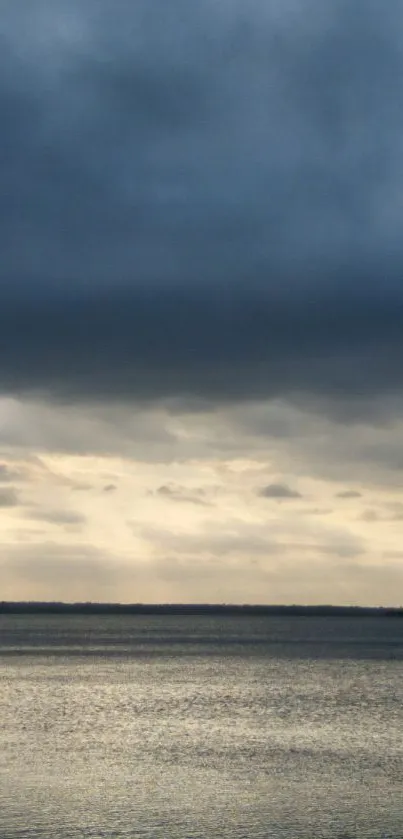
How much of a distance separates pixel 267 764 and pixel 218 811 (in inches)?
321

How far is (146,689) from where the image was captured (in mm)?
62188

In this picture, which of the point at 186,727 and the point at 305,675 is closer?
the point at 186,727

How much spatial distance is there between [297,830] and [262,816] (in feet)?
5.16

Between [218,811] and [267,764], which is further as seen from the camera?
[267,764]

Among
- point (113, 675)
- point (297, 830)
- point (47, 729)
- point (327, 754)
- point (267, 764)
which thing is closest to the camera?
point (297, 830)

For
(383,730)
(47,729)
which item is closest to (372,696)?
(383,730)

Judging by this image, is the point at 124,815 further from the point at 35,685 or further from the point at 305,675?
the point at 305,675

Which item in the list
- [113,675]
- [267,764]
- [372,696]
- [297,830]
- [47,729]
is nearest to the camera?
[297,830]

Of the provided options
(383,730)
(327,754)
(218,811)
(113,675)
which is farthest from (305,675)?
(218,811)

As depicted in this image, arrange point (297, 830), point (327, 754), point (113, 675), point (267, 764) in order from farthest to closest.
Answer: point (113, 675) < point (327, 754) < point (267, 764) < point (297, 830)

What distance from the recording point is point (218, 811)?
21.8m

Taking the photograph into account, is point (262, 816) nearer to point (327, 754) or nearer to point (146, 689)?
point (327, 754)

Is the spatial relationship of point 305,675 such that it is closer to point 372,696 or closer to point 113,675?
point 113,675

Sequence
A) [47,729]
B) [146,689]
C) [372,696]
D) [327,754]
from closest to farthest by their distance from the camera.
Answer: [327,754]
[47,729]
[372,696]
[146,689]
